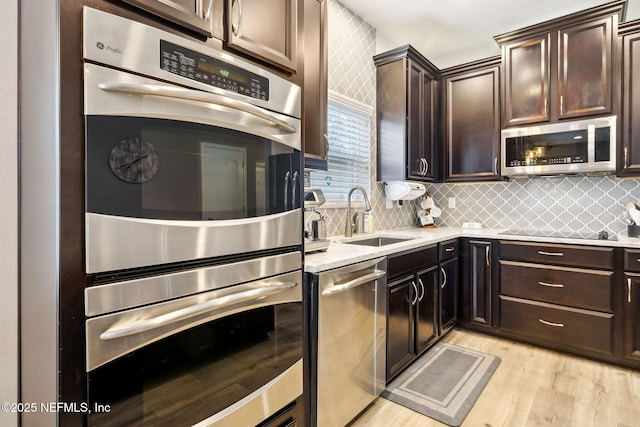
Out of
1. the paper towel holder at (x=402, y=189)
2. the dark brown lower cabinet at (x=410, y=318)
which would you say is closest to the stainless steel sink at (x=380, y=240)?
the dark brown lower cabinet at (x=410, y=318)

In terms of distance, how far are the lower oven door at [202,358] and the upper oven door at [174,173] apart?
154 mm

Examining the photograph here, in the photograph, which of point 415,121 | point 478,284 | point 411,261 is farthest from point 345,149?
point 478,284

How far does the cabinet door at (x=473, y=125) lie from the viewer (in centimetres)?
315

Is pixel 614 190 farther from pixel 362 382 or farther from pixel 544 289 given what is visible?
pixel 362 382

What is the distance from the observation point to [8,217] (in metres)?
0.92

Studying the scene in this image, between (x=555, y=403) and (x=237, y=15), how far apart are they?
8.63ft

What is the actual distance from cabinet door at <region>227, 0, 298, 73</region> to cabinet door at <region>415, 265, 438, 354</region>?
1742mm

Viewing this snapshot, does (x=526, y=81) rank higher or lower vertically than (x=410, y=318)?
higher

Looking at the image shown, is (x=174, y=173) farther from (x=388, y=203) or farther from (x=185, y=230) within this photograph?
(x=388, y=203)

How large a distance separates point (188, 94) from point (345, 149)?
1.94 metres

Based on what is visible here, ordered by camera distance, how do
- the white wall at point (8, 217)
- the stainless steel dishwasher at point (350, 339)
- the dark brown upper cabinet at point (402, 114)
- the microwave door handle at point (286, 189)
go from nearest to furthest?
→ 1. the white wall at point (8, 217)
2. the microwave door handle at point (286, 189)
3. the stainless steel dishwasher at point (350, 339)
4. the dark brown upper cabinet at point (402, 114)

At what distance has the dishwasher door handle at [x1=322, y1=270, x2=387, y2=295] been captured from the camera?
61.0 inches

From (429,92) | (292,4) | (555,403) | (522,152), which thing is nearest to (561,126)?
(522,152)

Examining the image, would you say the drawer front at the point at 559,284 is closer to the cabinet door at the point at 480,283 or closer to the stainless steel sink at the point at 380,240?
the cabinet door at the point at 480,283
